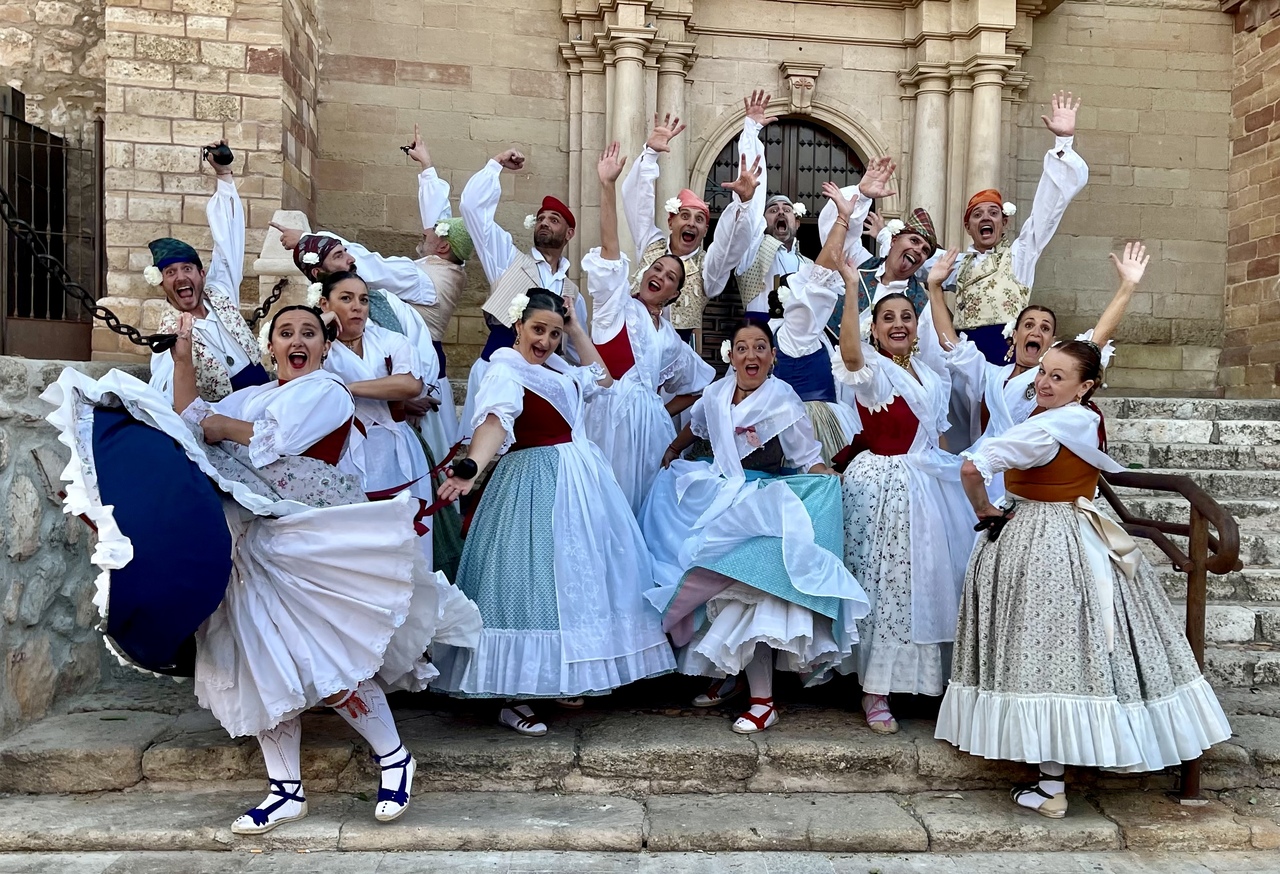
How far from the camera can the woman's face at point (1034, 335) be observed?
4.30m

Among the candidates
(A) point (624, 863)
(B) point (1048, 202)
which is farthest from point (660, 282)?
(A) point (624, 863)

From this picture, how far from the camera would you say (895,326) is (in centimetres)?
391

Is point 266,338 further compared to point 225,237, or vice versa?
point 225,237

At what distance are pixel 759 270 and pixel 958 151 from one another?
12.7ft

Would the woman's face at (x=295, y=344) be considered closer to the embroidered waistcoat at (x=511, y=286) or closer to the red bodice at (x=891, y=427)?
the embroidered waistcoat at (x=511, y=286)

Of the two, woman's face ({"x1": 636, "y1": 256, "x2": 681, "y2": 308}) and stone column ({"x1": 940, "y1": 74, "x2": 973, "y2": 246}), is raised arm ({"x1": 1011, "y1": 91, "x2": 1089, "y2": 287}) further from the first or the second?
stone column ({"x1": 940, "y1": 74, "x2": 973, "y2": 246})

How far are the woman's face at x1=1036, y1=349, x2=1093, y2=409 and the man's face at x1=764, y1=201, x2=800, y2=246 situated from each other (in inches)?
105

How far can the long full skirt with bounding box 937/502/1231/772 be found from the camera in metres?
3.19

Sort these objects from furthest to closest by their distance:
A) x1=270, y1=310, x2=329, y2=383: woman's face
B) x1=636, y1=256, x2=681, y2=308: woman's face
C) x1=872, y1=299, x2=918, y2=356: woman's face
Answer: x1=636, y1=256, x2=681, y2=308: woman's face, x1=872, y1=299, x2=918, y2=356: woman's face, x1=270, y1=310, x2=329, y2=383: woman's face

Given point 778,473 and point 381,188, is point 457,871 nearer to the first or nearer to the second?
point 778,473

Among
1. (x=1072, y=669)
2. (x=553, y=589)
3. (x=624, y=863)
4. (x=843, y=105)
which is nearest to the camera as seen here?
(x=624, y=863)

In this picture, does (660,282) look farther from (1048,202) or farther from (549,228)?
(1048,202)

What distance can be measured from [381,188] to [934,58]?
4.80m

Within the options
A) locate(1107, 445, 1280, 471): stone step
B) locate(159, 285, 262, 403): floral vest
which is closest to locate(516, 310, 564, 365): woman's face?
locate(159, 285, 262, 403): floral vest
